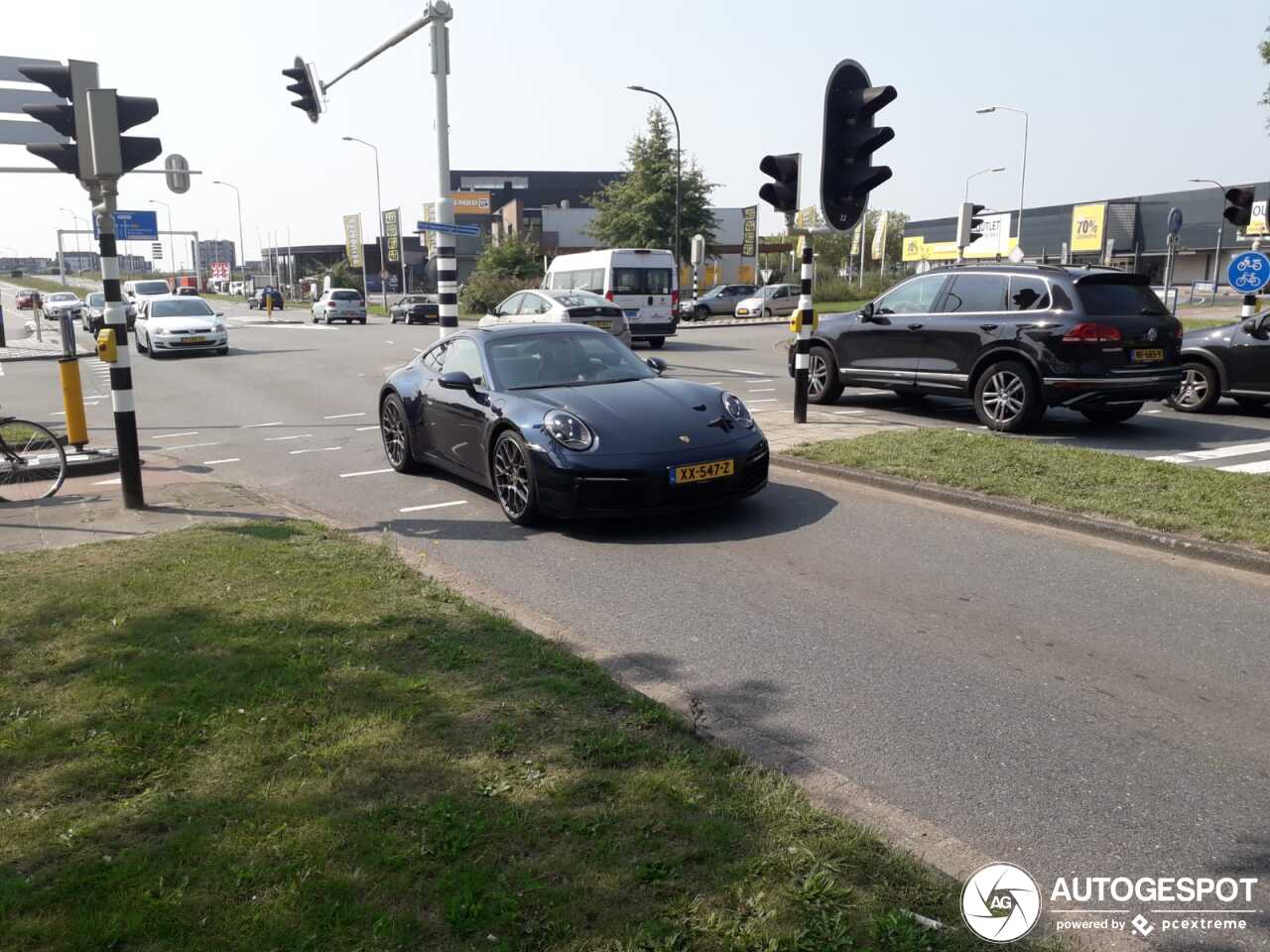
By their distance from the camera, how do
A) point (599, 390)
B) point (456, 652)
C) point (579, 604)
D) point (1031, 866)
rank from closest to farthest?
1. point (1031, 866)
2. point (456, 652)
3. point (579, 604)
4. point (599, 390)

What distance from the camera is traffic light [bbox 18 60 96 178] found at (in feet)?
23.8

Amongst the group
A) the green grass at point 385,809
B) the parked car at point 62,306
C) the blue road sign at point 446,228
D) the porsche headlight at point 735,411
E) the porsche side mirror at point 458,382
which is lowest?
the green grass at point 385,809

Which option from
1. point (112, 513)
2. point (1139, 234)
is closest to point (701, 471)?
point (112, 513)

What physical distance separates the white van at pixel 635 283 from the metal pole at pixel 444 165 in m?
8.39

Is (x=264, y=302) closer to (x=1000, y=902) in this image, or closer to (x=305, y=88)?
(x=305, y=88)

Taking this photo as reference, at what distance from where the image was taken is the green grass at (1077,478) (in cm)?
700

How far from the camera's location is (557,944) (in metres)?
2.59

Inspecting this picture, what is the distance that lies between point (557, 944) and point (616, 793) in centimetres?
78

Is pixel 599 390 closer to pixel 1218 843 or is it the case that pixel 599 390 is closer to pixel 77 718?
pixel 77 718

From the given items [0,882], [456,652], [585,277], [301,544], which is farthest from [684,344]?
[0,882]

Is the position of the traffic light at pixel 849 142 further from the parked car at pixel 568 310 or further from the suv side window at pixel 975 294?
the parked car at pixel 568 310

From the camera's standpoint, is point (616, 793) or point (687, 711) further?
point (687, 711)

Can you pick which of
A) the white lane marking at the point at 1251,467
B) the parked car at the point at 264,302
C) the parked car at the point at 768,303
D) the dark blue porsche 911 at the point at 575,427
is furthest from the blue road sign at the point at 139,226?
the white lane marking at the point at 1251,467

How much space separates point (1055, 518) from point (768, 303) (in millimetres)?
40215
